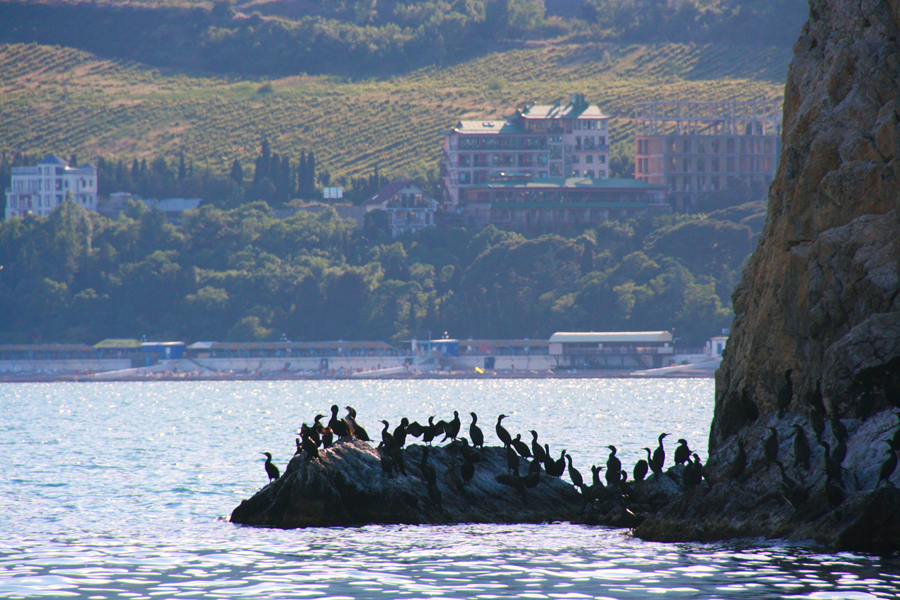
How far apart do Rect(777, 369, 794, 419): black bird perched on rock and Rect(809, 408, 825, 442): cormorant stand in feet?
3.69

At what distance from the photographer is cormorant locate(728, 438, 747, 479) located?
21828 mm

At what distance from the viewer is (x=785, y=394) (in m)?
22.4

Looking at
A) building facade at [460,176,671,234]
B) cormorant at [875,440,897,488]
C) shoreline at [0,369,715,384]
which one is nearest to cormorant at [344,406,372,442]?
cormorant at [875,440,897,488]

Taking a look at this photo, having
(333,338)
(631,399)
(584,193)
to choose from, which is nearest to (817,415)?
(631,399)

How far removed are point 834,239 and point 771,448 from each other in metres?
3.74

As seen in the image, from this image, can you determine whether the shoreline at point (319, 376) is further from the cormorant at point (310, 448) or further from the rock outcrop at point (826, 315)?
the cormorant at point (310, 448)

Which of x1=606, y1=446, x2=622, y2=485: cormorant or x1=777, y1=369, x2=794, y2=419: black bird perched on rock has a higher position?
x1=777, y1=369, x2=794, y2=419: black bird perched on rock

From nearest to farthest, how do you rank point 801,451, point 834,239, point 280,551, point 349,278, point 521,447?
point 801,451 < point 280,551 < point 834,239 < point 521,447 < point 349,278

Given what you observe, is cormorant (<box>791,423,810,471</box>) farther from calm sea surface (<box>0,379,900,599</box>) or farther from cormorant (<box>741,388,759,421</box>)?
cormorant (<box>741,388,759,421</box>)

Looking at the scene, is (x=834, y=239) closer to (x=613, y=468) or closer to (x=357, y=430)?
(x=613, y=468)

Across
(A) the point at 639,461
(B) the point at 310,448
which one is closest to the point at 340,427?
(B) the point at 310,448

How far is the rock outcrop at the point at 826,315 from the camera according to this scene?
67.9ft

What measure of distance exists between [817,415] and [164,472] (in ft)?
84.1

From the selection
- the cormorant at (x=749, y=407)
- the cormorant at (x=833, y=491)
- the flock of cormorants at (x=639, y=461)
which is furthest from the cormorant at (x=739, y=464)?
the cormorant at (x=833, y=491)
